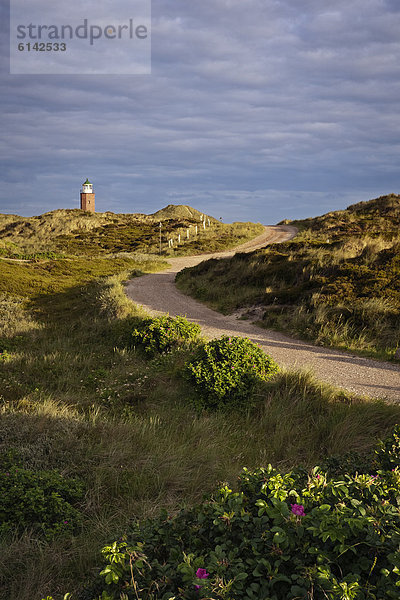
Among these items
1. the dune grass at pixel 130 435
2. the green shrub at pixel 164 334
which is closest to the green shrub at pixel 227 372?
the dune grass at pixel 130 435

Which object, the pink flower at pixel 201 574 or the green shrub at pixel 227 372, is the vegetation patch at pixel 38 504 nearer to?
the pink flower at pixel 201 574

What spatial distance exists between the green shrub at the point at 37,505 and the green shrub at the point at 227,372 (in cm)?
306

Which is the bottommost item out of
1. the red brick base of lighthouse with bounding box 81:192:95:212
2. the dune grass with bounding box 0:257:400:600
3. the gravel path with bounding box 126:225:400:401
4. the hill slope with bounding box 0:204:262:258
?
the dune grass with bounding box 0:257:400:600

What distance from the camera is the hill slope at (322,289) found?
9.49 meters

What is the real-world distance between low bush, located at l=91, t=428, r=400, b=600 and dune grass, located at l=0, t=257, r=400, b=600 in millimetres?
463

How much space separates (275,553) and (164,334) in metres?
7.08

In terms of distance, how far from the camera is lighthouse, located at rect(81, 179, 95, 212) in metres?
83.1

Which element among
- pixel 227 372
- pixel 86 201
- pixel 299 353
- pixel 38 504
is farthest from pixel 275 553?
pixel 86 201

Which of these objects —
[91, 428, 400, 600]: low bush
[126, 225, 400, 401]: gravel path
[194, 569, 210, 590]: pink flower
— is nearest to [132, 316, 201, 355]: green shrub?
[126, 225, 400, 401]: gravel path

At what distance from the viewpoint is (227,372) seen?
261 inches

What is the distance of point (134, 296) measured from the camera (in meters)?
15.6

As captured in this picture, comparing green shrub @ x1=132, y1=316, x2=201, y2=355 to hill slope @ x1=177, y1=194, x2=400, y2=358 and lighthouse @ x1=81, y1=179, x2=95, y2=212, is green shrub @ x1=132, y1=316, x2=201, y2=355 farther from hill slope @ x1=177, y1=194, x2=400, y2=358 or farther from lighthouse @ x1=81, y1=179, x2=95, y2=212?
lighthouse @ x1=81, y1=179, x2=95, y2=212

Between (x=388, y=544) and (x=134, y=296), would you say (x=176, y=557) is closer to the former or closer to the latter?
(x=388, y=544)

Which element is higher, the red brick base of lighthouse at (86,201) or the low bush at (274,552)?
the red brick base of lighthouse at (86,201)
